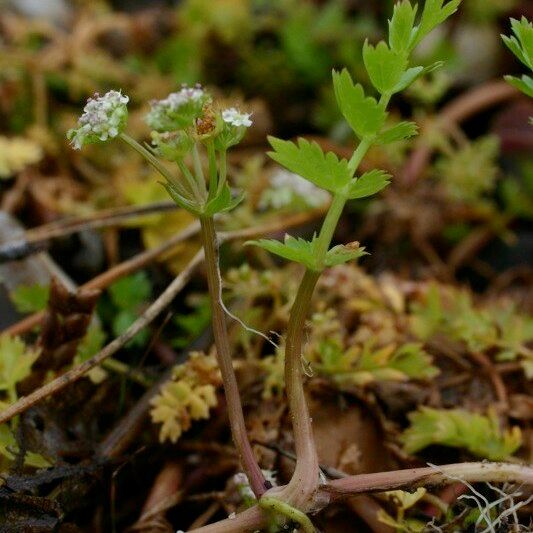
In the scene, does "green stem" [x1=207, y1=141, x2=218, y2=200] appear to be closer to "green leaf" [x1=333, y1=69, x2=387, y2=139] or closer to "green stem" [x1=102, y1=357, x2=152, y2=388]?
"green leaf" [x1=333, y1=69, x2=387, y2=139]

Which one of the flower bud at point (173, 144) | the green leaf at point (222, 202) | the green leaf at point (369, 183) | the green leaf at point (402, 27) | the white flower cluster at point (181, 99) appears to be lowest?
the green leaf at point (369, 183)

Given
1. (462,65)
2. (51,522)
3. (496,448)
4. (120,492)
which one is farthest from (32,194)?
(462,65)

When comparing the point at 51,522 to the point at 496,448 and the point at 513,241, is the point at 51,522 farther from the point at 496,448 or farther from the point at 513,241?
the point at 513,241

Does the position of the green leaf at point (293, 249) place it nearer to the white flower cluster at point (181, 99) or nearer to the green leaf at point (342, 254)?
the green leaf at point (342, 254)

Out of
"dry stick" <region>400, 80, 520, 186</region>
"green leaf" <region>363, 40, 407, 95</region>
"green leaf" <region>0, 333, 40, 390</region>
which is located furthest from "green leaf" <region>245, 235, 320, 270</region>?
"dry stick" <region>400, 80, 520, 186</region>

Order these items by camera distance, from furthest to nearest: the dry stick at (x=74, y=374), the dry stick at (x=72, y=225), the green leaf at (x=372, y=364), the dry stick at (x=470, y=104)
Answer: the dry stick at (x=470, y=104) < the dry stick at (x=72, y=225) < the green leaf at (x=372, y=364) < the dry stick at (x=74, y=374)

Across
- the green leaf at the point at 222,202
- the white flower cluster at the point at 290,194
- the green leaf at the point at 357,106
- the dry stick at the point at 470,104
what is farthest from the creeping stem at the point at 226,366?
the dry stick at the point at 470,104
